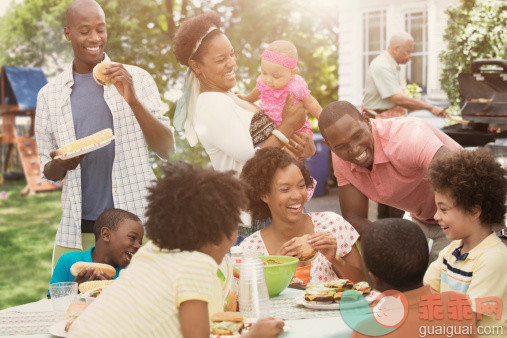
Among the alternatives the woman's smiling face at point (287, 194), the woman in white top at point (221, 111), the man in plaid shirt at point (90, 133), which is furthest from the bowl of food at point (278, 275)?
the man in plaid shirt at point (90, 133)

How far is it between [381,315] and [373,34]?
11649mm

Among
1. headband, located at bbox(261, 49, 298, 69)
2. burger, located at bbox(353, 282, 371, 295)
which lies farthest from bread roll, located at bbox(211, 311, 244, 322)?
headband, located at bbox(261, 49, 298, 69)

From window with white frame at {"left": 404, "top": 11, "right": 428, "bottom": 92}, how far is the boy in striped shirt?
33.1 feet

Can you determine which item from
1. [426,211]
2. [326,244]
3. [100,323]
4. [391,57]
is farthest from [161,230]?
[391,57]

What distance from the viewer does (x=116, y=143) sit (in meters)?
3.63

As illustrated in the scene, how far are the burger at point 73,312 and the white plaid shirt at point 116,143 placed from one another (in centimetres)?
121

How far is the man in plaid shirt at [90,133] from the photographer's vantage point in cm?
356

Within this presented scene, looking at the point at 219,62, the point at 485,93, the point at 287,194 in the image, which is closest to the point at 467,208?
the point at 287,194

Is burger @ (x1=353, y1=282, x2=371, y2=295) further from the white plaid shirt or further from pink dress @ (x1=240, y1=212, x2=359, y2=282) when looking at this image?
the white plaid shirt

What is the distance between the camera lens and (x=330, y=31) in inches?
547

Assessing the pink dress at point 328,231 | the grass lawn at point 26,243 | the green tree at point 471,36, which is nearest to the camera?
the pink dress at point 328,231

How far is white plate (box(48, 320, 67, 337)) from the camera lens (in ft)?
7.41

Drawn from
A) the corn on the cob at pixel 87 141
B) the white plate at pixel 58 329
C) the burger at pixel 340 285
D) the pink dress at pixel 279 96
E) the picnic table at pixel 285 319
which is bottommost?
the picnic table at pixel 285 319

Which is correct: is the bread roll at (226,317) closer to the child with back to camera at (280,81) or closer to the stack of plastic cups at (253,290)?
the stack of plastic cups at (253,290)
